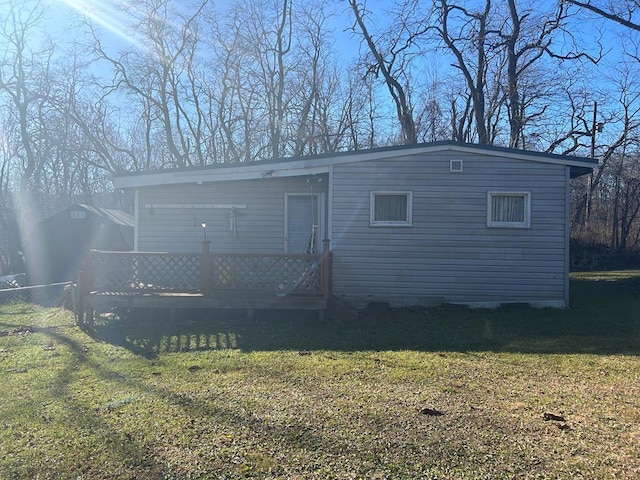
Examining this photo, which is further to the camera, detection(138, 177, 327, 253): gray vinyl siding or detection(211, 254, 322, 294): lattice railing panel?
detection(138, 177, 327, 253): gray vinyl siding

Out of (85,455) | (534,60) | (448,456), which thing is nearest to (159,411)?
(85,455)

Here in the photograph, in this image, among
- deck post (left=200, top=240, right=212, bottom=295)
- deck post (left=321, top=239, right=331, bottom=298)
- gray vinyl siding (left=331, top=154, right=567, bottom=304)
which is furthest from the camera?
gray vinyl siding (left=331, top=154, right=567, bottom=304)

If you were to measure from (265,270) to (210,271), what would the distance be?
953 millimetres

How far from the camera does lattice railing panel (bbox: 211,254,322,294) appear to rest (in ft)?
28.2

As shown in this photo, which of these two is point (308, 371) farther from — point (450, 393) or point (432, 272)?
point (432, 272)

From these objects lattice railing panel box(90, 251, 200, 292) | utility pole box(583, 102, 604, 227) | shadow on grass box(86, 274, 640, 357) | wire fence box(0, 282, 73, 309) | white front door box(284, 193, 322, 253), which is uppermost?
utility pole box(583, 102, 604, 227)

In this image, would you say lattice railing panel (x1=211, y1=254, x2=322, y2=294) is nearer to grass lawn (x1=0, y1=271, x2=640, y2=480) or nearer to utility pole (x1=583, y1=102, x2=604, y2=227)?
grass lawn (x1=0, y1=271, x2=640, y2=480)

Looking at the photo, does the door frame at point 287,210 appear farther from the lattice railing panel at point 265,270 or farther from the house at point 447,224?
the lattice railing panel at point 265,270

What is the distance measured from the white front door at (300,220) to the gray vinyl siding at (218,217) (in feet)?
0.44

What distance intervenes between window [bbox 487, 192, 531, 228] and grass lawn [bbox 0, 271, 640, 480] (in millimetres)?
2550

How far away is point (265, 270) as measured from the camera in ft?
28.4

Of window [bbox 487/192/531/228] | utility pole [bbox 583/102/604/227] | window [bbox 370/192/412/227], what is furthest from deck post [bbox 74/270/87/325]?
utility pole [bbox 583/102/604/227]

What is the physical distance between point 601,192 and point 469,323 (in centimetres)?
2318

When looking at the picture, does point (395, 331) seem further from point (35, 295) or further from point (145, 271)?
point (35, 295)
